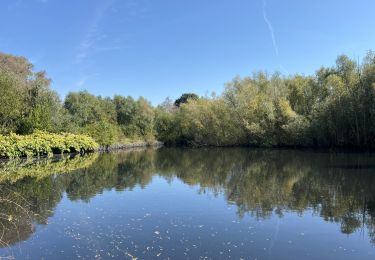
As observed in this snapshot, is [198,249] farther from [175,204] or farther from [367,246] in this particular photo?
[175,204]

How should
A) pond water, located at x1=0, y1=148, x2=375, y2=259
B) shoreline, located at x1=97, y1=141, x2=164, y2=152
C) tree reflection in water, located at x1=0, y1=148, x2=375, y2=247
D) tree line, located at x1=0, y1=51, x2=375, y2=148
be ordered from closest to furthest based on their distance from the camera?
pond water, located at x1=0, y1=148, x2=375, y2=259 → tree reflection in water, located at x1=0, y1=148, x2=375, y2=247 → tree line, located at x1=0, y1=51, x2=375, y2=148 → shoreline, located at x1=97, y1=141, x2=164, y2=152

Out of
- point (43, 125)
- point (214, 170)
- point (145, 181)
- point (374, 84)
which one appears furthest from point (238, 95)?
point (145, 181)

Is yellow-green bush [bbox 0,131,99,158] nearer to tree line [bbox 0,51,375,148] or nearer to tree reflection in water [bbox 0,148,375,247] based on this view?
tree line [bbox 0,51,375,148]

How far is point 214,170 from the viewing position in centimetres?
2639

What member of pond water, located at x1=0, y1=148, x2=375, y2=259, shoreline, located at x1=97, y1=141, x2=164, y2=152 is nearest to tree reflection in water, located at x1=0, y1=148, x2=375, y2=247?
pond water, located at x1=0, y1=148, x2=375, y2=259

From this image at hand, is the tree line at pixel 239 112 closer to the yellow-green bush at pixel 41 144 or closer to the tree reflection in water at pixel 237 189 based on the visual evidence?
the yellow-green bush at pixel 41 144

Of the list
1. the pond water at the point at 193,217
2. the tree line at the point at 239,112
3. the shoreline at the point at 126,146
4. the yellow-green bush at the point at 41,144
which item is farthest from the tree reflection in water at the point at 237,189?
the shoreline at the point at 126,146

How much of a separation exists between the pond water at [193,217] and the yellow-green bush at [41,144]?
11.6m

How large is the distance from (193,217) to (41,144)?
28.4 metres

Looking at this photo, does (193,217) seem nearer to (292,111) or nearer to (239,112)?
(292,111)

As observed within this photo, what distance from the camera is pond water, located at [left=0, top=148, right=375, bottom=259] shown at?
938 centimetres

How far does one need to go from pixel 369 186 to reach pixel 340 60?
104ft

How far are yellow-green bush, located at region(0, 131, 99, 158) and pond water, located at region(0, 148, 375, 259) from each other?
38.2 ft

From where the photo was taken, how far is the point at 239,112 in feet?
182
